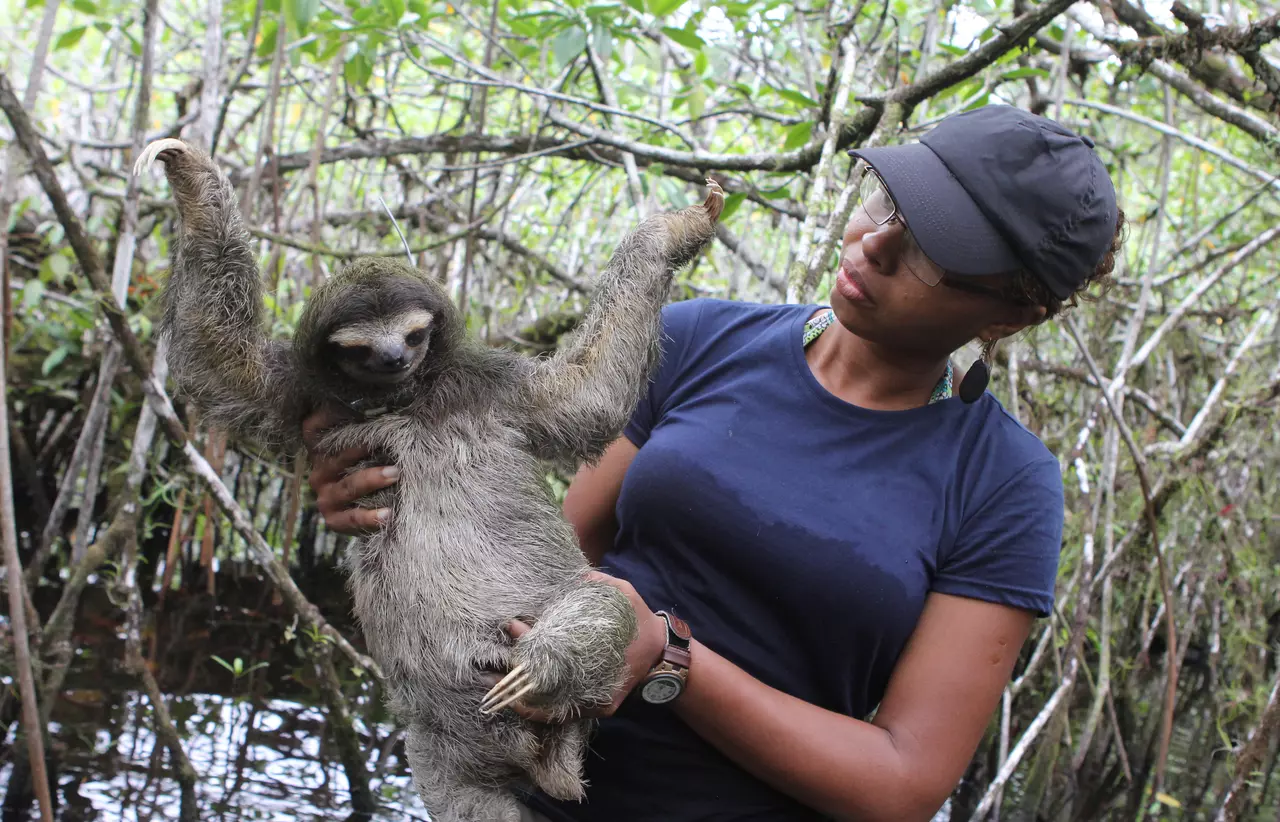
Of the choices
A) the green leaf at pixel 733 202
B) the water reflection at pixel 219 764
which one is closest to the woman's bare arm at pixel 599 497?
the green leaf at pixel 733 202

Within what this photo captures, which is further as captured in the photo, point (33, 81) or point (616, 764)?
point (33, 81)

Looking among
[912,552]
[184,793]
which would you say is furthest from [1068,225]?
[184,793]

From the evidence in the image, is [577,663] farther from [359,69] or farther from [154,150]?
[359,69]

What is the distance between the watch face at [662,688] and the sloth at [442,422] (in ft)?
0.54

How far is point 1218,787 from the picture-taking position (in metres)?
5.51

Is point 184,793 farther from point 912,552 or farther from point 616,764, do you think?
point 912,552

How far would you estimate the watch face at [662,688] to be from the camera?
188cm

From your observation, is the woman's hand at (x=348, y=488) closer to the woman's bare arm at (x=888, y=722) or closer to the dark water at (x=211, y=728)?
the woman's bare arm at (x=888, y=722)

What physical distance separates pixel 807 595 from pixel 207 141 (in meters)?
2.85

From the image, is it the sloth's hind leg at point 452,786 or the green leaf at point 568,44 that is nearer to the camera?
the sloth's hind leg at point 452,786

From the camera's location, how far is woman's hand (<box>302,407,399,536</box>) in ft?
7.22

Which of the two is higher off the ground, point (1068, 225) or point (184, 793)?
point (1068, 225)

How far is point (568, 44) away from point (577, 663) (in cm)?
271

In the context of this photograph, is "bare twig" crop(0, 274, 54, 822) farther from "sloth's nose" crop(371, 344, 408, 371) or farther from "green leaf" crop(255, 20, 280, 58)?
"green leaf" crop(255, 20, 280, 58)
